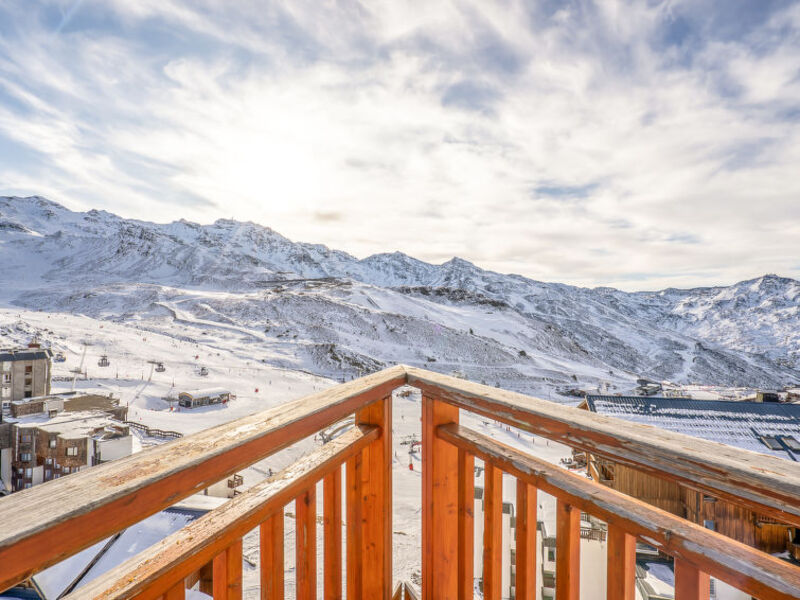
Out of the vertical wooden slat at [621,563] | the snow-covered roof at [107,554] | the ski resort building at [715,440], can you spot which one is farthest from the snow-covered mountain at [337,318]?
the vertical wooden slat at [621,563]

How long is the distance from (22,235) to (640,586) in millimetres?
178215

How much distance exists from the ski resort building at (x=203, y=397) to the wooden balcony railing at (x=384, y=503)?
23716 millimetres

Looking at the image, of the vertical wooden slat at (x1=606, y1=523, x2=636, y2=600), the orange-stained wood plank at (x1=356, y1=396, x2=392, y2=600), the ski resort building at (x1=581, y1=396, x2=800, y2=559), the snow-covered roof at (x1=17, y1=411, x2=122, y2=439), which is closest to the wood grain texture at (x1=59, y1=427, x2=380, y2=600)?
the orange-stained wood plank at (x1=356, y1=396, x2=392, y2=600)

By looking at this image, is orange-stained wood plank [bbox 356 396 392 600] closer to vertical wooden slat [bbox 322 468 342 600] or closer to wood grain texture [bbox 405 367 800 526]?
vertical wooden slat [bbox 322 468 342 600]

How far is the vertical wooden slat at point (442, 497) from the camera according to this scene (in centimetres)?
205

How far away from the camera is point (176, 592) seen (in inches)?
37.9

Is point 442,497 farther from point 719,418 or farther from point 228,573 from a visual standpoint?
point 719,418

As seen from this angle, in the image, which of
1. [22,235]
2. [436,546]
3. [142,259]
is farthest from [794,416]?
[22,235]

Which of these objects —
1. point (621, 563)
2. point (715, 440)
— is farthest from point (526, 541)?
point (715, 440)

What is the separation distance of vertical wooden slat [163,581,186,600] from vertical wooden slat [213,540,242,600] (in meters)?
0.12

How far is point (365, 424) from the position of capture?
2.05 m

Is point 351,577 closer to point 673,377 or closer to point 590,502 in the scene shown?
point 590,502

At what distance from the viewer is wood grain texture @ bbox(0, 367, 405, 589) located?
65 centimetres

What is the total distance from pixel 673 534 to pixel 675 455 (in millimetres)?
191
